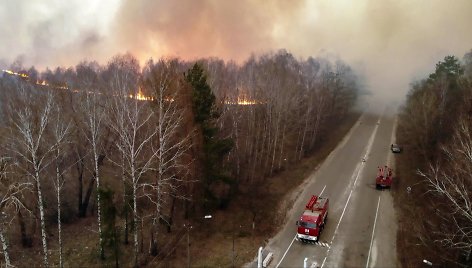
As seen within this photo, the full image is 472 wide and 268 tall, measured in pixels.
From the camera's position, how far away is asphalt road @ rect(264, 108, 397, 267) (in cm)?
2561

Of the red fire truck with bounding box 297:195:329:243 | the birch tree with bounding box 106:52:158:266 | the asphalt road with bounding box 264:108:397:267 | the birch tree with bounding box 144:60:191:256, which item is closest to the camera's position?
the birch tree with bounding box 106:52:158:266

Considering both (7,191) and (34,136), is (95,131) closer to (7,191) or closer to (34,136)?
(34,136)

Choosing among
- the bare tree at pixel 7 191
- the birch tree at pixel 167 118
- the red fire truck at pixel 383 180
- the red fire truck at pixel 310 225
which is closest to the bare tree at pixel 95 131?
the birch tree at pixel 167 118

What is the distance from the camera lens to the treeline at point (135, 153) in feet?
77.4

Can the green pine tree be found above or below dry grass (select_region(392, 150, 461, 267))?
above

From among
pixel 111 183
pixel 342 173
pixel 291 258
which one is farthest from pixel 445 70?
pixel 111 183

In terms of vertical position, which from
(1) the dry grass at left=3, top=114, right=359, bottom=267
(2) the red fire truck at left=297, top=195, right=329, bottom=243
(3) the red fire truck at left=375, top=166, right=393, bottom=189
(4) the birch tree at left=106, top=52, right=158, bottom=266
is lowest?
(1) the dry grass at left=3, top=114, right=359, bottom=267

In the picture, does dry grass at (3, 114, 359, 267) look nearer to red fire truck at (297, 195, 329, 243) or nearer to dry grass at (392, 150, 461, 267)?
red fire truck at (297, 195, 329, 243)

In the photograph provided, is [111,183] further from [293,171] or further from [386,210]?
[386,210]

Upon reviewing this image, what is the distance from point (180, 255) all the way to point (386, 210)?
17594mm

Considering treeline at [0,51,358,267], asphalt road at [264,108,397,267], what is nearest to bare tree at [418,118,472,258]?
asphalt road at [264,108,397,267]

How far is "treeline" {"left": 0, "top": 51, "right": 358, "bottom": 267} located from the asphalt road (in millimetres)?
5330

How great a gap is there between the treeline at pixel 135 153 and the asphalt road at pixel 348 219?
533 centimetres

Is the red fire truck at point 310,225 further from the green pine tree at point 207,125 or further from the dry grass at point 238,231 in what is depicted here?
the green pine tree at point 207,125
